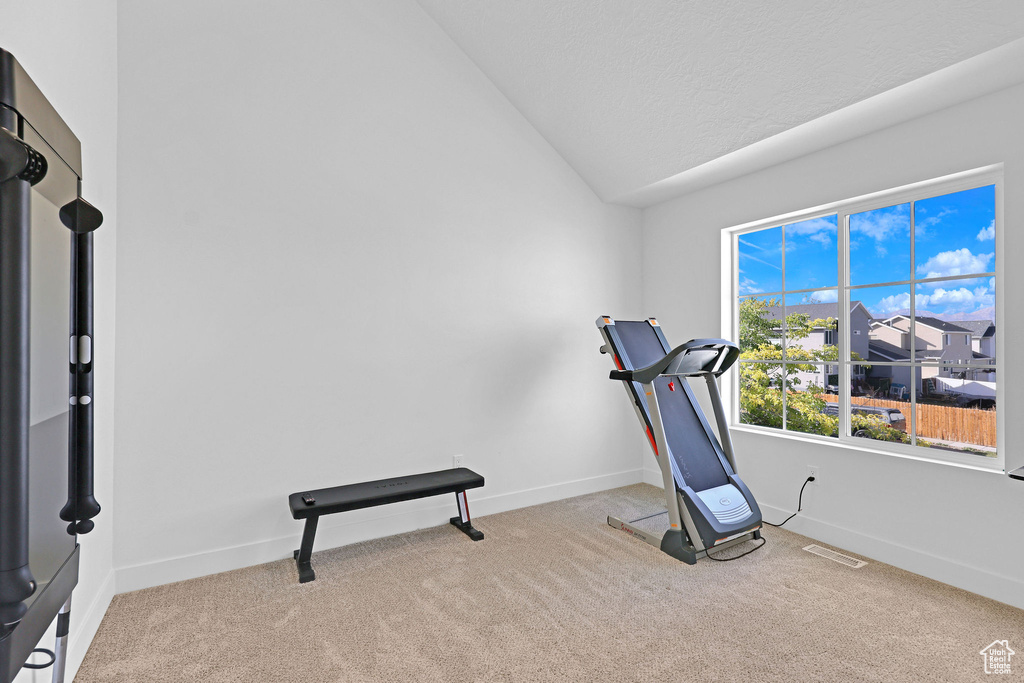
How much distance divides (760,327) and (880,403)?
911mm

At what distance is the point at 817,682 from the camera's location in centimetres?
184

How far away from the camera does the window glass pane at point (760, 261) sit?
11.9 ft

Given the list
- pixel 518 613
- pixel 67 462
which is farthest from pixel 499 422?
pixel 67 462

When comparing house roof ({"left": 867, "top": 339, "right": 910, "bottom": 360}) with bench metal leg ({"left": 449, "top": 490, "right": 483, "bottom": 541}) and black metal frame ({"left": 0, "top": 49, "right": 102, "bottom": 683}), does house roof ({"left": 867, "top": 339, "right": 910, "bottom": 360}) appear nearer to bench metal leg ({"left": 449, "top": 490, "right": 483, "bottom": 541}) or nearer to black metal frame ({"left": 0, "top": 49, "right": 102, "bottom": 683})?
bench metal leg ({"left": 449, "top": 490, "right": 483, "bottom": 541})

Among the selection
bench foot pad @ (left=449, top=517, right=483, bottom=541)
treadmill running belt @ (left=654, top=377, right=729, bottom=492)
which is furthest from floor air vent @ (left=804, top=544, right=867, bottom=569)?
bench foot pad @ (left=449, top=517, right=483, bottom=541)

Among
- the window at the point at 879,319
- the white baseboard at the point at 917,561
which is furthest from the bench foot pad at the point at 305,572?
the window at the point at 879,319

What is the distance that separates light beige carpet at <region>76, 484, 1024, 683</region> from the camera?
1938 mm

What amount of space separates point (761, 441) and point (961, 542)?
1.16 meters

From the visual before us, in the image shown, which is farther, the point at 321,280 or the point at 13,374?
the point at 321,280

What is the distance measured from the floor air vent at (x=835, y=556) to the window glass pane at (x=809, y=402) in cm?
73

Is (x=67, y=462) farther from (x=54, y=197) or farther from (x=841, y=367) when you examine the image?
(x=841, y=367)

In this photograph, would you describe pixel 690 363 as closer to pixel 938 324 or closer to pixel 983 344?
pixel 938 324

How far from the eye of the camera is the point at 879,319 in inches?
119
